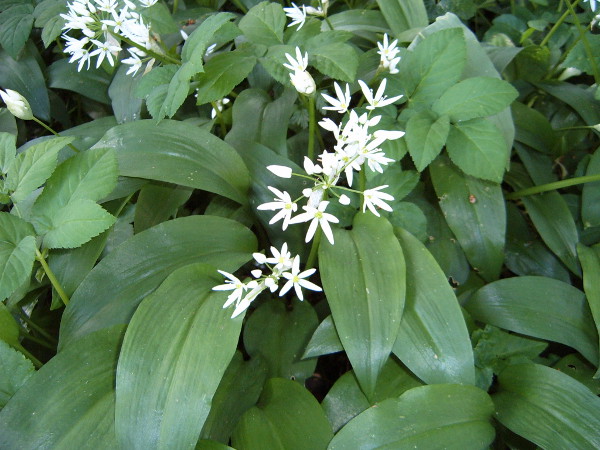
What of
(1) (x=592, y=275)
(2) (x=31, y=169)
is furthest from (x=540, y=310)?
(2) (x=31, y=169)

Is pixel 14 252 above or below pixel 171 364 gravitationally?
above

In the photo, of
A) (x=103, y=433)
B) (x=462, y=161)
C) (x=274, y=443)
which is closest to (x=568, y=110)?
(x=462, y=161)

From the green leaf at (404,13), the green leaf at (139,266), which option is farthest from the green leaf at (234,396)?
the green leaf at (404,13)

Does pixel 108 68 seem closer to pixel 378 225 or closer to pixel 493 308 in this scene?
pixel 378 225

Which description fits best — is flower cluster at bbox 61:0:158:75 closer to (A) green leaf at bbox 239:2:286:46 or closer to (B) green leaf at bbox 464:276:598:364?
(A) green leaf at bbox 239:2:286:46

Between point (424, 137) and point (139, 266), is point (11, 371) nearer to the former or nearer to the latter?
point (139, 266)

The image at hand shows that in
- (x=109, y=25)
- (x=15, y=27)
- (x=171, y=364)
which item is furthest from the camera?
(x=15, y=27)

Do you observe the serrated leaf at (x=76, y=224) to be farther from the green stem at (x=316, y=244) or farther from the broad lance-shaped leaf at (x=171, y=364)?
the green stem at (x=316, y=244)
